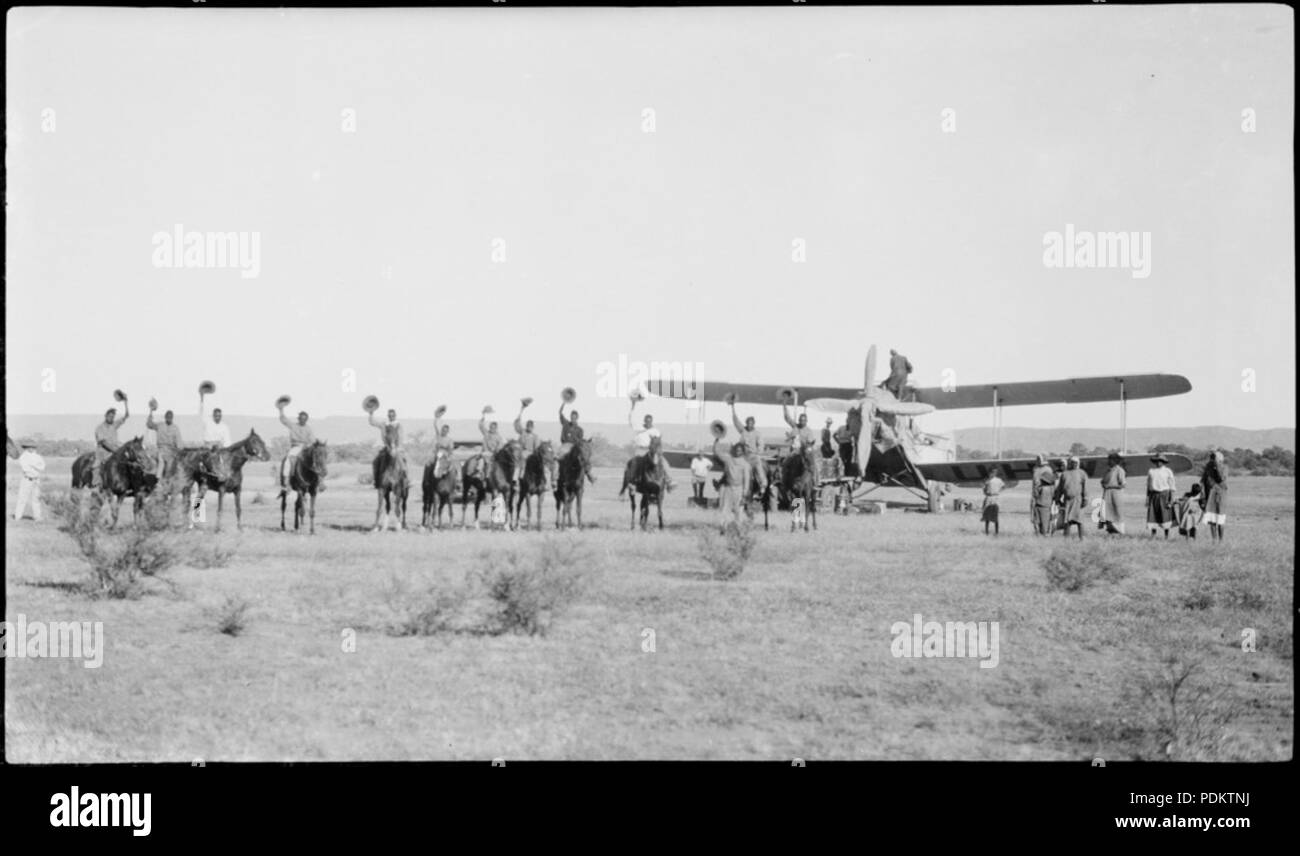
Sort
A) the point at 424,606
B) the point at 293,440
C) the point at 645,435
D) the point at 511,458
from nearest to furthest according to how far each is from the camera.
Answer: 1. the point at 424,606
2. the point at 645,435
3. the point at 293,440
4. the point at 511,458

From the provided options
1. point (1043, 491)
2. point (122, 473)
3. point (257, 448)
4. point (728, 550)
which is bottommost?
point (728, 550)

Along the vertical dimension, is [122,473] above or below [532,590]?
above

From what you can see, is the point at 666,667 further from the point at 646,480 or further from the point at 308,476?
the point at 308,476

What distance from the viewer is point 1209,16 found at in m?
8.44

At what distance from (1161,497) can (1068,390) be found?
7.25ft

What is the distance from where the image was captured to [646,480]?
1091 cm

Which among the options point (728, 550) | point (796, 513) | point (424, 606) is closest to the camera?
point (424, 606)

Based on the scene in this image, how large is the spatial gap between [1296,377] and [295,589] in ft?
27.7

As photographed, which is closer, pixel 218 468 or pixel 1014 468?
pixel 218 468

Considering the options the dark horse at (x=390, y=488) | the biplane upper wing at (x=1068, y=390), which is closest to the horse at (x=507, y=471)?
the dark horse at (x=390, y=488)

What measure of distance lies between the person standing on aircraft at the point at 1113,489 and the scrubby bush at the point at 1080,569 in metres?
1.93

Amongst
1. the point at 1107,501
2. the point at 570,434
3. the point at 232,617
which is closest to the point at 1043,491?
the point at 1107,501
